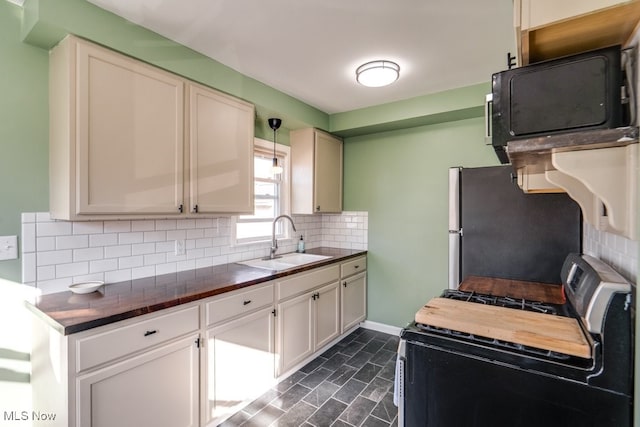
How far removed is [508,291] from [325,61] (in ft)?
6.40

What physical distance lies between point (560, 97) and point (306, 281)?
2.12 m

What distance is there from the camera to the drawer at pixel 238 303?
6.07 feet

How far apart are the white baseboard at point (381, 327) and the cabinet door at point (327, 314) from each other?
0.61 m

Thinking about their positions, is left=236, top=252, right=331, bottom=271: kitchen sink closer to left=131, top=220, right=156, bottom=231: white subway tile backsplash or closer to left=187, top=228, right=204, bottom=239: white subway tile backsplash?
left=187, top=228, right=204, bottom=239: white subway tile backsplash

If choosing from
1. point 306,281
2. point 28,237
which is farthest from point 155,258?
point 306,281

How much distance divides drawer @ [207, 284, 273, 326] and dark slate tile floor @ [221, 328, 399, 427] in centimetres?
70

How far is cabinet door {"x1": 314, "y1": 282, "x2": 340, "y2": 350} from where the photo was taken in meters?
2.80

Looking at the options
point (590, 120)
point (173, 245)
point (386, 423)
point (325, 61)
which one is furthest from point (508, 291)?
point (173, 245)

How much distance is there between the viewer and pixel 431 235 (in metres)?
3.18

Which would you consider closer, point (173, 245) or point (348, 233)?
point (173, 245)

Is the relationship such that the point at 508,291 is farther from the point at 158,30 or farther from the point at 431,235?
the point at 158,30

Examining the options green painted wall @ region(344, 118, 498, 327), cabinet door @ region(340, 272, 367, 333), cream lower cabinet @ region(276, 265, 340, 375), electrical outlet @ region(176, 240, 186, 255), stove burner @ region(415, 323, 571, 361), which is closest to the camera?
stove burner @ region(415, 323, 571, 361)

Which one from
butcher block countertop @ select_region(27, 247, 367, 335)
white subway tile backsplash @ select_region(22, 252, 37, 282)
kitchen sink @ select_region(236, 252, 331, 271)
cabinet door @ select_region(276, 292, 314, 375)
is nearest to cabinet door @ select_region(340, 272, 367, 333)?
kitchen sink @ select_region(236, 252, 331, 271)
